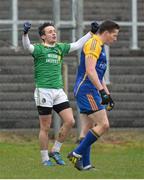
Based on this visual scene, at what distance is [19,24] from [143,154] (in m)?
4.07

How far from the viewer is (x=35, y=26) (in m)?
17.3

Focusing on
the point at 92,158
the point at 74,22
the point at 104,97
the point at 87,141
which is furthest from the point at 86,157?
the point at 74,22

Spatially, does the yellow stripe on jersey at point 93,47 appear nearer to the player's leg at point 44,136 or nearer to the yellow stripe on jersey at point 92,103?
the yellow stripe on jersey at point 92,103

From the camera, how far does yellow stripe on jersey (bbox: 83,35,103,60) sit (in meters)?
11.2

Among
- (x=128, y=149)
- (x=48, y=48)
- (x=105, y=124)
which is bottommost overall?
(x=128, y=149)

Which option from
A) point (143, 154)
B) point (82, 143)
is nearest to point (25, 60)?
point (143, 154)

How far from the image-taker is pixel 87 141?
11188 mm

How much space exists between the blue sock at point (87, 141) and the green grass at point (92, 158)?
0.85 feet

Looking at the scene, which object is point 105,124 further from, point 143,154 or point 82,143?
point 143,154

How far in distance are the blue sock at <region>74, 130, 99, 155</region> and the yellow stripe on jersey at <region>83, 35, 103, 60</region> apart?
0.94 metres

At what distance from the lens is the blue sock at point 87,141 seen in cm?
1117

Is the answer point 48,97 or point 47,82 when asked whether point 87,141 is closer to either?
point 48,97

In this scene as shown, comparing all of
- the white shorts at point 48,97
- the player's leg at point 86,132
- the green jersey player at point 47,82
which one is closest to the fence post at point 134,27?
the green jersey player at point 47,82

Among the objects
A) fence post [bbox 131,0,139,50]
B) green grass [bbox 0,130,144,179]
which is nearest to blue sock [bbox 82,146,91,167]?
green grass [bbox 0,130,144,179]
